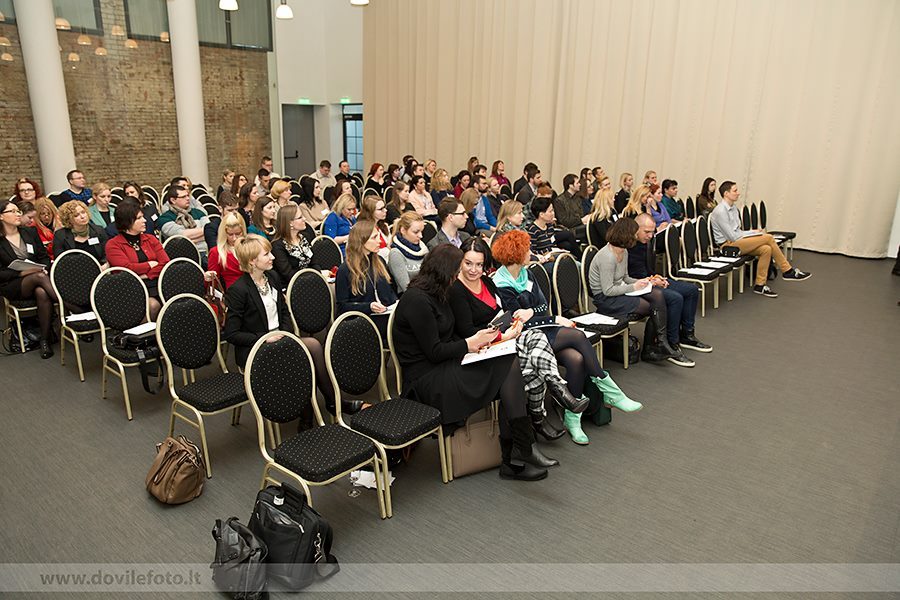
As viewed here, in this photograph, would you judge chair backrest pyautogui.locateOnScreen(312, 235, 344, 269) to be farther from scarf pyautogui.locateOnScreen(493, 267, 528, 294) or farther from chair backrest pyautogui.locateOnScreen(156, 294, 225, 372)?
scarf pyautogui.locateOnScreen(493, 267, 528, 294)

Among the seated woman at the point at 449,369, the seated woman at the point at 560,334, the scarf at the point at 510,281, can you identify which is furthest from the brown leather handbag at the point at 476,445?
the scarf at the point at 510,281

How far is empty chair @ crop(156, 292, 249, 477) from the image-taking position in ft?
12.3

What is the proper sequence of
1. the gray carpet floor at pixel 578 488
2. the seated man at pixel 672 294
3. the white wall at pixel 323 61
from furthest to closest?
the white wall at pixel 323 61 → the seated man at pixel 672 294 → the gray carpet floor at pixel 578 488

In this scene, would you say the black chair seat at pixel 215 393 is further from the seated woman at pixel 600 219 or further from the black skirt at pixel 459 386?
the seated woman at pixel 600 219

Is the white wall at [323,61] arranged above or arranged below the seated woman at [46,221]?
above

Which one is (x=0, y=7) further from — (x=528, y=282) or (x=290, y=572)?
(x=290, y=572)

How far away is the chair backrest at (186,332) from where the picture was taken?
400cm

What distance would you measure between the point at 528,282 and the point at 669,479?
1.69 m

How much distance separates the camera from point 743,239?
8.25 meters

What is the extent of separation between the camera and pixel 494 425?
12.7 feet

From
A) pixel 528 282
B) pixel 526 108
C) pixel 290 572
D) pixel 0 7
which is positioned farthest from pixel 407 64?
pixel 290 572

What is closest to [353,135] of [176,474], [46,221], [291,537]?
[46,221]

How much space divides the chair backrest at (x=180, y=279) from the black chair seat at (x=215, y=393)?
142 cm

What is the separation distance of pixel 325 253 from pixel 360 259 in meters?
1.57
